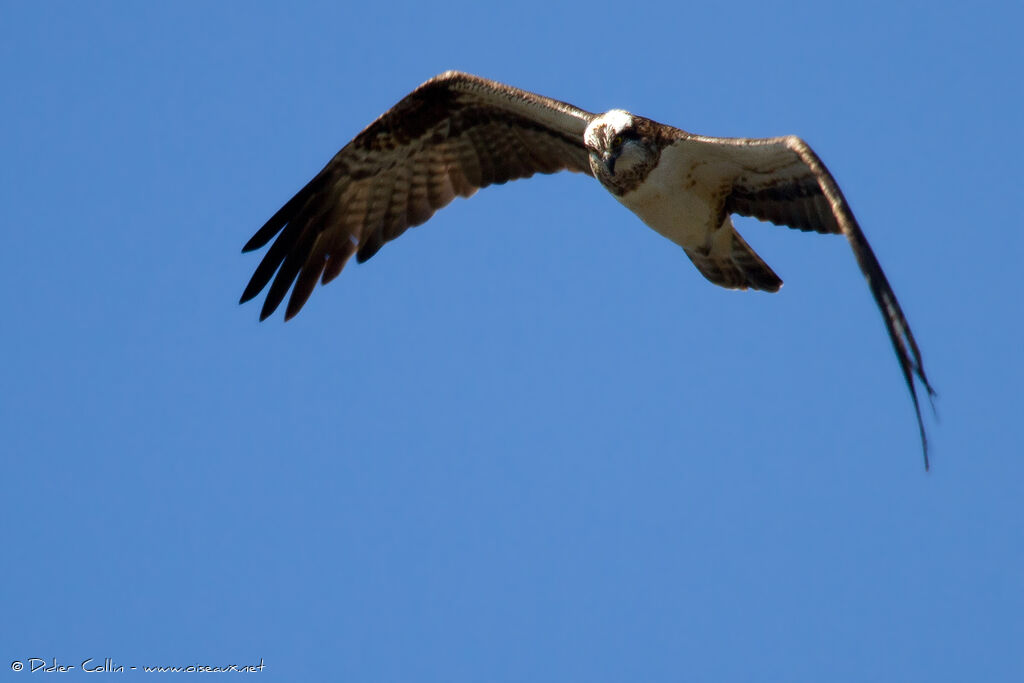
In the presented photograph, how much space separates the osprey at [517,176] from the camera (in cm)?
786

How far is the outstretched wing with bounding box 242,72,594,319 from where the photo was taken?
8805mm

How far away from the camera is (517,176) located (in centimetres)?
923

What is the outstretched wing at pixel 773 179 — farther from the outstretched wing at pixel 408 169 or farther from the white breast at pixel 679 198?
the outstretched wing at pixel 408 169

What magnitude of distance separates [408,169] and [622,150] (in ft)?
6.91

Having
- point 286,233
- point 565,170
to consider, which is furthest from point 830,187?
point 286,233

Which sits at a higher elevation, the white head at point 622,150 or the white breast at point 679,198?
the white head at point 622,150

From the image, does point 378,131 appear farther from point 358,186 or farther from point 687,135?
point 687,135

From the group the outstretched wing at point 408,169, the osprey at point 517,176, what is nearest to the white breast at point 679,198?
the osprey at point 517,176

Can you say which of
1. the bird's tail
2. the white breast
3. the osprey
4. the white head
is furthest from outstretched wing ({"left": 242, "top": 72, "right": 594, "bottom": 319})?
the bird's tail

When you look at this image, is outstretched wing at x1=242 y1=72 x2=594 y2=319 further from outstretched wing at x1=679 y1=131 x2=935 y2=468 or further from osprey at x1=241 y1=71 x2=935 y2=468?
outstretched wing at x1=679 y1=131 x2=935 y2=468

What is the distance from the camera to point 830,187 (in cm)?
648

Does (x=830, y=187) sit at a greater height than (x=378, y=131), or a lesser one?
lesser

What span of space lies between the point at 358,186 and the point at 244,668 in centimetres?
357

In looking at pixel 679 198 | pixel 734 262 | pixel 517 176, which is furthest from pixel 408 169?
pixel 734 262
